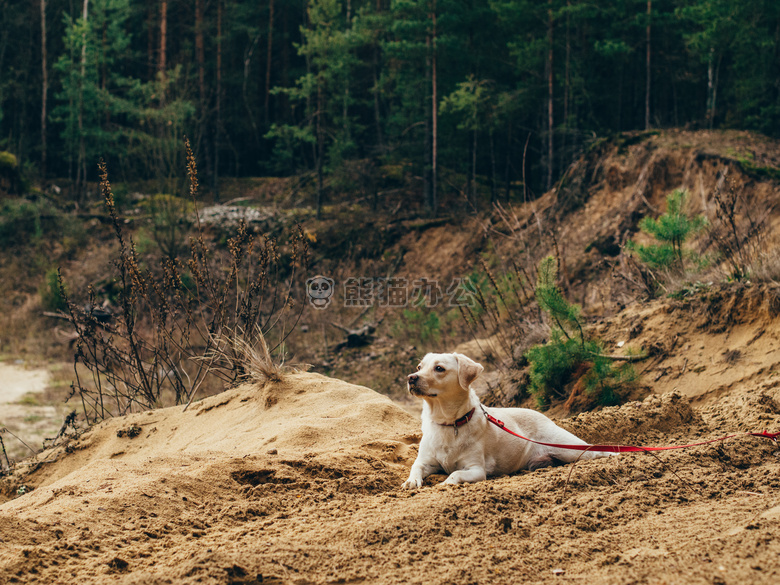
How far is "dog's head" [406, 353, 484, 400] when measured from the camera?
420 centimetres

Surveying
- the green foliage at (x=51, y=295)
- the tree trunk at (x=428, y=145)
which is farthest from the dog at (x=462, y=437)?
the tree trunk at (x=428, y=145)

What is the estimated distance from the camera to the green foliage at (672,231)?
7.90 m

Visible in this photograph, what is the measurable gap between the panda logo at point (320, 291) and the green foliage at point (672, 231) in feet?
36.6

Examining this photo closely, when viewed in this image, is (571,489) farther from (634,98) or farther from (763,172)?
(634,98)

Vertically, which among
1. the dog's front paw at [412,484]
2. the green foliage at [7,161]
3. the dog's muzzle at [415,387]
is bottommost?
the dog's front paw at [412,484]

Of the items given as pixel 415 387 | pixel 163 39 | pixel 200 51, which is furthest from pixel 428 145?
pixel 415 387

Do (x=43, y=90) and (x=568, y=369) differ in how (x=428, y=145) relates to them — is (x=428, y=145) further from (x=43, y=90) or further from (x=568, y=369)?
(x=43, y=90)

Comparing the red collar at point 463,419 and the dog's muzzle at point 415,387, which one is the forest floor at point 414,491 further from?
the dog's muzzle at point 415,387

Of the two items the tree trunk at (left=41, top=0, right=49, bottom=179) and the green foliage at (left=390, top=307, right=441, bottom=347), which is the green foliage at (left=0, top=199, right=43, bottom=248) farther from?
the green foliage at (left=390, top=307, right=441, bottom=347)

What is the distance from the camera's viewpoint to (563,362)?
707 cm

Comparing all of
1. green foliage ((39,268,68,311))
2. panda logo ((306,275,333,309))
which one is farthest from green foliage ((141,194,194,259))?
panda logo ((306,275,333,309))

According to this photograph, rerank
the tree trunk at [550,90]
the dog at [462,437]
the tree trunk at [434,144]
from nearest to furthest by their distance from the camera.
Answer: the dog at [462,437]
the tree trunk at [550,90]
the tree trunk at [434,144]

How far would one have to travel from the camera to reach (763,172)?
1338cm

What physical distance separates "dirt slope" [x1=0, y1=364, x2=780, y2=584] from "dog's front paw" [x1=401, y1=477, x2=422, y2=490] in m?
0.11
